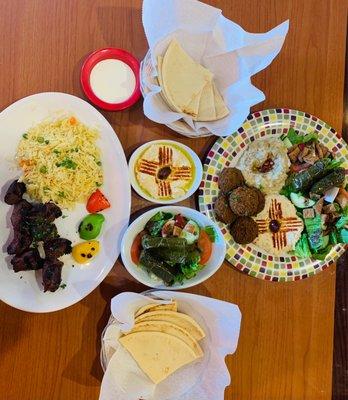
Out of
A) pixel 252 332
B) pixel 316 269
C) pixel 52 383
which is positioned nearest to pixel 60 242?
pixel 52 383

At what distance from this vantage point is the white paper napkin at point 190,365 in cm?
196

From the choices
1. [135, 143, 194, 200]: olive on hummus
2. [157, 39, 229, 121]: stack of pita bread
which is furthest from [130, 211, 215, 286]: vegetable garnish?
[157, 39, 229, 121]: stack of pita bread

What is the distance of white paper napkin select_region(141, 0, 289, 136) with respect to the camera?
1954 millimetres

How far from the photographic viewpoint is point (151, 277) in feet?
6.64

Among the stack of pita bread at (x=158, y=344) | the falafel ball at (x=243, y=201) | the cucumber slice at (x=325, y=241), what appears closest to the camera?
the stack of pita bread at (x=158, y=344)

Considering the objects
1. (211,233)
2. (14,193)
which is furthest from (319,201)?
(14,193)

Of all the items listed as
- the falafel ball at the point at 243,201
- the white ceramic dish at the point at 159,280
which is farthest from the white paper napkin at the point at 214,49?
the white ceramic dish at the point at 159,280

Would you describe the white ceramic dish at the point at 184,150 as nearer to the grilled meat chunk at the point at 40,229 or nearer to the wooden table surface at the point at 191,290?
the wooden table surface at the point at 191,290

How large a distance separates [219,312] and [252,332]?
0.97ft

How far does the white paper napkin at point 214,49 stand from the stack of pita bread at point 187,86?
3 centimetres

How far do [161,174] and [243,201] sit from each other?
1.23ft

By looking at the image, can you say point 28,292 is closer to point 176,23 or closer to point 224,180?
point 224,180

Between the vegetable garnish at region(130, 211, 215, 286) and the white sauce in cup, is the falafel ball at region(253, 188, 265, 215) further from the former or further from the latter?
the white sauce in cup

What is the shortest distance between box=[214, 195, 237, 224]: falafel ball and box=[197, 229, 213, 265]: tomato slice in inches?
4.1
